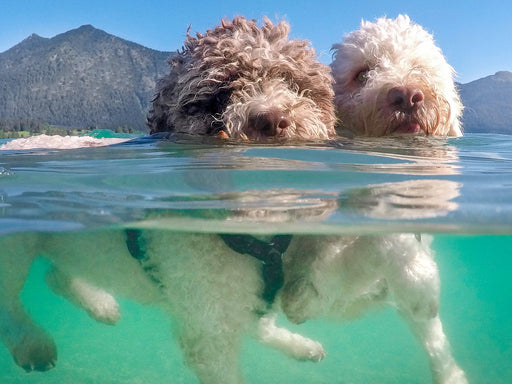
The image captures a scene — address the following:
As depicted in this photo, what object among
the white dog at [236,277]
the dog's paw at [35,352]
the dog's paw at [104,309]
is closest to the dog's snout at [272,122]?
the white dog at [236,277]

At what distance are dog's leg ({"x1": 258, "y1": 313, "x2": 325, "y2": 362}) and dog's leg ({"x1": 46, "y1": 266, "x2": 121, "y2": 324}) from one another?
115 centimetres

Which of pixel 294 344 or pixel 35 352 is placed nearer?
pixel 35 352

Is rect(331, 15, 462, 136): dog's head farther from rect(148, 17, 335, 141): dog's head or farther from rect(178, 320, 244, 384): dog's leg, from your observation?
rect(178, 320, 244, 384): dog's leg

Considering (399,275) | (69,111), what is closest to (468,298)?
(399,275)

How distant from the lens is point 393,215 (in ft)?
10.2

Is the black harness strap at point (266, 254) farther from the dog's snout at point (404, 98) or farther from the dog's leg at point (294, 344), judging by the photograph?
the dog's snout at point (404, 98)

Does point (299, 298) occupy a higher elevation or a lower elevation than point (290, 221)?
lower

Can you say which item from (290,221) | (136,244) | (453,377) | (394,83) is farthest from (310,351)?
(394,83)

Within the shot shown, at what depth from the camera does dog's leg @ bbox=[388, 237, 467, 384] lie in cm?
322

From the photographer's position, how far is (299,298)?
308 cm

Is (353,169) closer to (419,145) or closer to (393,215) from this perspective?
(393,215)

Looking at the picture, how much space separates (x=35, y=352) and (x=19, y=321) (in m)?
0.26

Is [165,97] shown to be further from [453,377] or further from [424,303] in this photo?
[453,377]

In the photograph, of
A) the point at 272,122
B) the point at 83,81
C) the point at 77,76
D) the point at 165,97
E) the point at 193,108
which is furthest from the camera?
the point at 77,76
